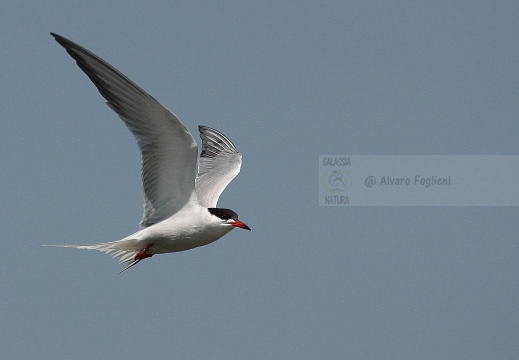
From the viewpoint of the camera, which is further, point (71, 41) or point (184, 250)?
point (184, 250)

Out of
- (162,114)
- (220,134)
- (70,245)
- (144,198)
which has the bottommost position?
(70,245)

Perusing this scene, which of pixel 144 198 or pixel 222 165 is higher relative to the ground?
pixel 222 165

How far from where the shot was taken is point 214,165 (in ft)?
43.9

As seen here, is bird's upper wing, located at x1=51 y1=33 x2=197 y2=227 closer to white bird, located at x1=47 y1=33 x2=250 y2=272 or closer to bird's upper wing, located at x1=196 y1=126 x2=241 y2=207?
white bird, located at x1=47 y1=33 x2=250 y2=272

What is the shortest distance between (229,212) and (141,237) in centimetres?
118

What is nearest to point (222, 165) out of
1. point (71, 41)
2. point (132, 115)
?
point (132, 115)

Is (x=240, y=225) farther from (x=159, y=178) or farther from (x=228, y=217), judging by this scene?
(x=159, y=178)

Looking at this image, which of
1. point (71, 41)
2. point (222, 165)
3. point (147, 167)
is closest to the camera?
point (71, 41)

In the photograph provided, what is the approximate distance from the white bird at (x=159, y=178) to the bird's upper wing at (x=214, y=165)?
1478 mm

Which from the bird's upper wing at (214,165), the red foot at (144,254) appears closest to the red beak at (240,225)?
the red foot at (144,254)

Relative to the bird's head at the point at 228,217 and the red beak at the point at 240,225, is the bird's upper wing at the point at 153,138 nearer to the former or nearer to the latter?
the bird's head at the point at 228,217

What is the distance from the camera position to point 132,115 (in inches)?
390

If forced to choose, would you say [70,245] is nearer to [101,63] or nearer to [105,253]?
[105,253]

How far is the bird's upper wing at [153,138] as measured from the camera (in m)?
9.45
